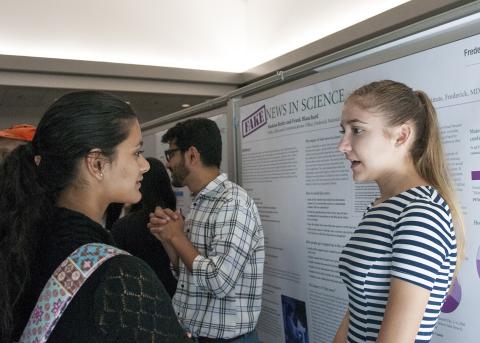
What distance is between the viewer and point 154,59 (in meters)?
5.70

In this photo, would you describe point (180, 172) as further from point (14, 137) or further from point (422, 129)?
point (422, 129)

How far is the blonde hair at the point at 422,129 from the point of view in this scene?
1.04 meters

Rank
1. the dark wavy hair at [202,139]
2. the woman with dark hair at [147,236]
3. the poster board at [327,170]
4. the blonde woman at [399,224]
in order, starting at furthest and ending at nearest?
the woman with dark hair at [147,236], the dark wavy hair at [202,139], the poster board at [327,170], the blonde woman at [399,224]

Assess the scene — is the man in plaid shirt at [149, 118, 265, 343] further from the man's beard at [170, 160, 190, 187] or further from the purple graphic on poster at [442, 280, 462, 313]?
the purple graphic on poster at [442, 280, 462, 313]

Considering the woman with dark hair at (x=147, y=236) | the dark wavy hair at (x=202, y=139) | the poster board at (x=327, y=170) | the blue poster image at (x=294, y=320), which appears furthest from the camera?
the woman with dark hair at (x=147, y=236)

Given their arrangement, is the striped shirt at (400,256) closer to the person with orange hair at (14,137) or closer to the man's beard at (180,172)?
the man's beard at (180,172)

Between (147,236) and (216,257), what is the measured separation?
627mm

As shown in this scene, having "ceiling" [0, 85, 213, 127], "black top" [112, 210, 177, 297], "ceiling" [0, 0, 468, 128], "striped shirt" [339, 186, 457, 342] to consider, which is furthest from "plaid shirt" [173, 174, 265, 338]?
"ceiling" [0, 85, 213, 127]

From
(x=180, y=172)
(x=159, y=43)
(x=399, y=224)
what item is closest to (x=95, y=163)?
(x=399, y=224)

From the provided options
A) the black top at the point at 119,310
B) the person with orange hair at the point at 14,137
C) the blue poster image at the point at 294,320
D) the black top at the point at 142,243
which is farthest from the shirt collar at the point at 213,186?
the black top at the point at 119,310

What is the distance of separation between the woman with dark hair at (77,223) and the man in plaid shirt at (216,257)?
755 mm

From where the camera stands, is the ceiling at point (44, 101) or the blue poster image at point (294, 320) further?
the ceiling at point (44, 101)

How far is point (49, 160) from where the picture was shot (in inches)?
37.3

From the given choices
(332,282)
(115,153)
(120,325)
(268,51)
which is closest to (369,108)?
(115,153)
